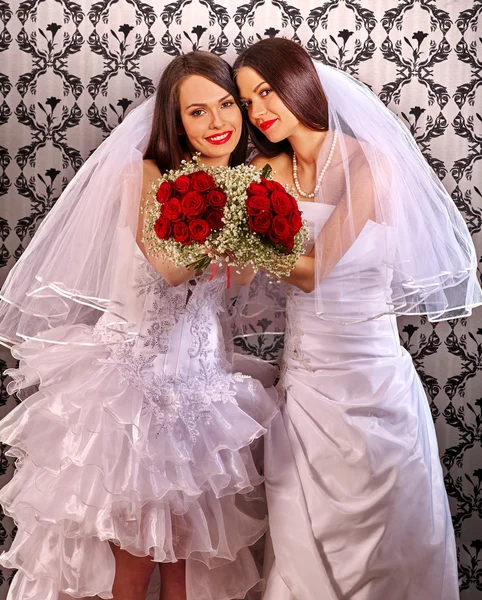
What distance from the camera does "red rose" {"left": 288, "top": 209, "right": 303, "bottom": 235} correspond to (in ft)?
7.35

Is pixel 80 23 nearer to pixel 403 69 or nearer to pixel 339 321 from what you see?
pixel 403 69

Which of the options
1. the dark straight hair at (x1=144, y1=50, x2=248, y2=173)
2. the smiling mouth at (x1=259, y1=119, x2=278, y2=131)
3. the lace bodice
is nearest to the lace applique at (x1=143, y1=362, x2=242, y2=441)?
the lace bodice

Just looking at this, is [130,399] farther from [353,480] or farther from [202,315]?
[353,480]

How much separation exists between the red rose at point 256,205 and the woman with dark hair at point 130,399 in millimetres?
348

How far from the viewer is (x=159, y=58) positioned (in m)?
3.27

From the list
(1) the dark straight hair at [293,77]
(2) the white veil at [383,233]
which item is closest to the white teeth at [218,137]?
(1) the dark straight hair at [293,77]

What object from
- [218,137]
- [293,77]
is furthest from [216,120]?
[293,77]

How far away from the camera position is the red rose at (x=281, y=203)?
7.30 ft

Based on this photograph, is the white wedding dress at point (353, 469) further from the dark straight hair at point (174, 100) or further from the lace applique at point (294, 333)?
the dark straight hair at point (174, 100)

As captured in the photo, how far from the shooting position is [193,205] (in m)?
2.19

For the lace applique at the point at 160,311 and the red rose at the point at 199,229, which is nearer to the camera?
the red rose at the point at 199,229

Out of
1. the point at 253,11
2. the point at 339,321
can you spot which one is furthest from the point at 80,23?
Answer: the point at 339,321

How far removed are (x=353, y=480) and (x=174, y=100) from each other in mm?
1516

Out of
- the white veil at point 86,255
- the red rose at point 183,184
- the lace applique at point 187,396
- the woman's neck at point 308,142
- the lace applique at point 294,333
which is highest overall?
the woman's neck at point 308,142
